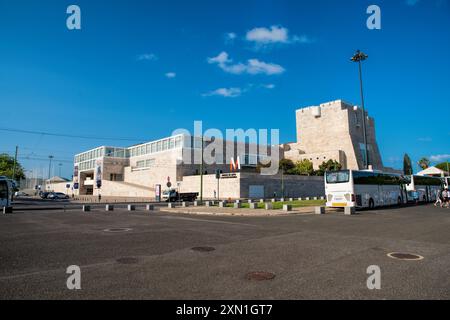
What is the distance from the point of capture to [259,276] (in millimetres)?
5285

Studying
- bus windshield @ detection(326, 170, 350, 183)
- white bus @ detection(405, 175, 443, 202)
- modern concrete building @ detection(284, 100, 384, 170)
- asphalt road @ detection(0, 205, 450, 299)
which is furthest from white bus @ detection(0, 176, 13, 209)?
modern concrete building @ detection(284, 100, 384, 170)

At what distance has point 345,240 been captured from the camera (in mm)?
9203

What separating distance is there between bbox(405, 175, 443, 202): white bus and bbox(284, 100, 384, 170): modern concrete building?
153ft

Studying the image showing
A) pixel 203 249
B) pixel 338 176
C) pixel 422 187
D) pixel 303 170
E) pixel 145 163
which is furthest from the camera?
pixel 145 163

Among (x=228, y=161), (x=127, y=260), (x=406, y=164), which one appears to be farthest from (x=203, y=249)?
(x=406, y=164)

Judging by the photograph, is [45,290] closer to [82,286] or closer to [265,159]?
[82,286]

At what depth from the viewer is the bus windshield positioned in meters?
21.9

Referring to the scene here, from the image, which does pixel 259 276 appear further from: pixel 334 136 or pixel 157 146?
pixel 334 136

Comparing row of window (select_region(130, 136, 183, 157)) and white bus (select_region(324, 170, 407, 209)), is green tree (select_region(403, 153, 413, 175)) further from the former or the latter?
white bus (select_region(324, 170, 407, 209))

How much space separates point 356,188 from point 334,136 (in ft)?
250

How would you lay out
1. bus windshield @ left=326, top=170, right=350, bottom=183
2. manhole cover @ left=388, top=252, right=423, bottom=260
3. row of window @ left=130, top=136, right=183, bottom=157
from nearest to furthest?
manhole cover @ left=388, top=252, right=423, bottom=260, bus windshield @ left=326, top=170, right=350, bottom=183, row of window @ left=130, top=136, right=183, bottom=157

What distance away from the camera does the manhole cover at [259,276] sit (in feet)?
16.9

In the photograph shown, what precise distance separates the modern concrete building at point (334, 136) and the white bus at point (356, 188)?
61.4 meters
